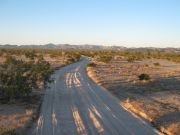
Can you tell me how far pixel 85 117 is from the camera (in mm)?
21359

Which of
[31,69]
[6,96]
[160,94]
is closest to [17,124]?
[6,96]

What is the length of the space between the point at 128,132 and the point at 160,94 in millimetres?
16556

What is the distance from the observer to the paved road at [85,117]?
59.2 ft

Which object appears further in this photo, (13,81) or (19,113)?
(13,81)

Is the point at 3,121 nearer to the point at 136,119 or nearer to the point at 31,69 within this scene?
the point at 136,119

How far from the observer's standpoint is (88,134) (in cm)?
1717

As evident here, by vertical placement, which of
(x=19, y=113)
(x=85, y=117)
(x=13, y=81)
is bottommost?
(x=19, y=113)

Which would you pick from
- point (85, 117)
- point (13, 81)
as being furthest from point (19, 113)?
point (13, 81)

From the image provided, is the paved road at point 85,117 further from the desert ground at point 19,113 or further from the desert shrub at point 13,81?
the desert shrub at point 13,81

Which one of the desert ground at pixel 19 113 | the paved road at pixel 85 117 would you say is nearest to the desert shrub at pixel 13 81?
the desert ground at pixel 19 113

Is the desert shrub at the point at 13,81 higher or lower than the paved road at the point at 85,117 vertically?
higher

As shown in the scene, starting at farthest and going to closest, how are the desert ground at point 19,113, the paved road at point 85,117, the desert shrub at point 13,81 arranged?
1. the desert shrub at point 13,81
2. the desert ground at point 19,113
3. the paved road at point 85,117

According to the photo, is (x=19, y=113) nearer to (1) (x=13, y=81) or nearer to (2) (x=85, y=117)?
(2) (x=85, y=117)

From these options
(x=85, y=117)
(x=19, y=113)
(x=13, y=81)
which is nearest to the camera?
(x=85, y=117)
